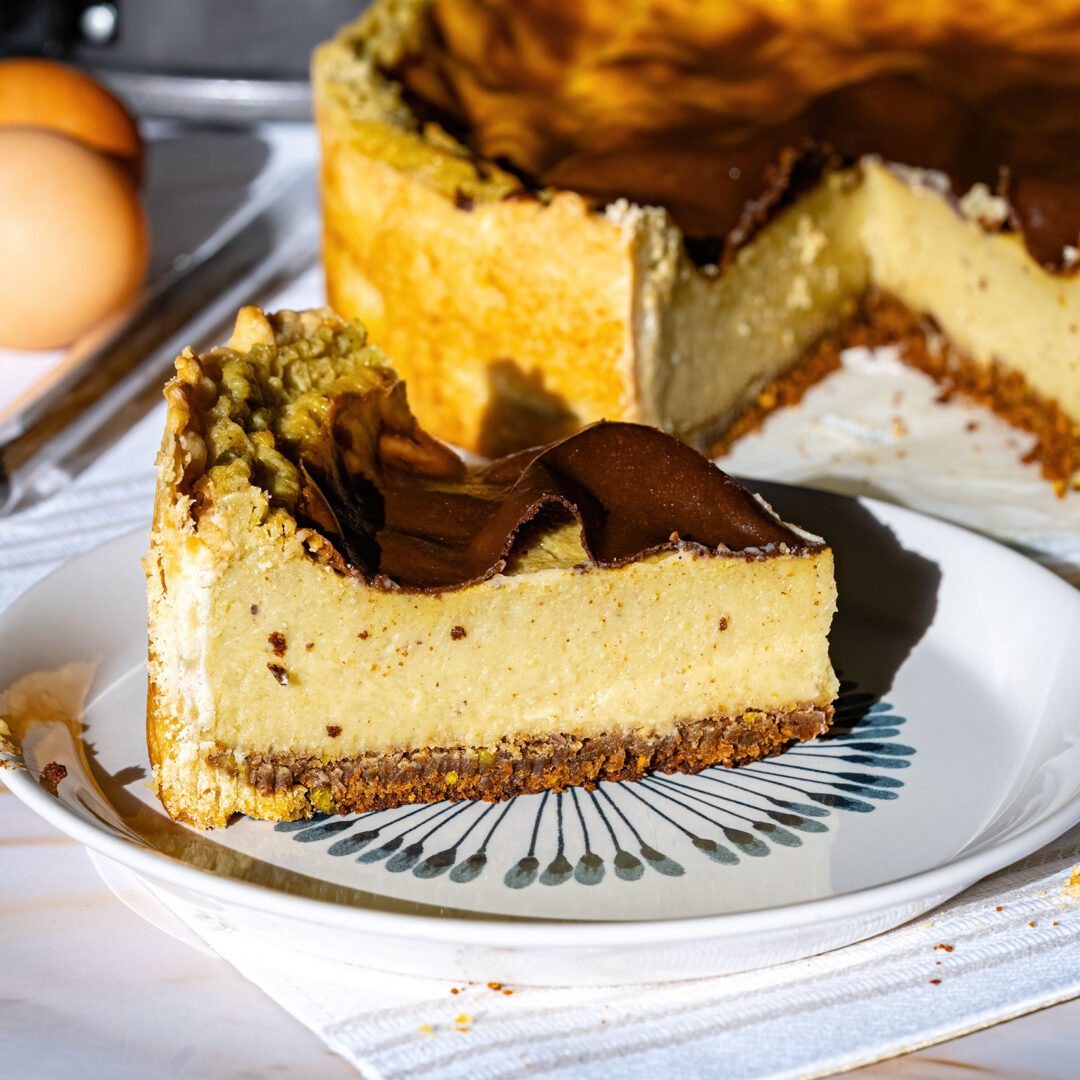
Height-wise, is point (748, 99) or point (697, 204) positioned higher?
point (748, 99)

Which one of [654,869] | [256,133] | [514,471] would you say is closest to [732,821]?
[654,869]

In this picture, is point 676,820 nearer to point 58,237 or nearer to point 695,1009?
point 695,1009

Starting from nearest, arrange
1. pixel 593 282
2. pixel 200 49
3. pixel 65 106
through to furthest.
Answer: pixel 593 282
pixel 65 106
pixel 200 49

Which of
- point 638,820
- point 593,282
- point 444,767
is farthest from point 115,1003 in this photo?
point 593,282

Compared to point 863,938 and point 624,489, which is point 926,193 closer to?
point 624,489

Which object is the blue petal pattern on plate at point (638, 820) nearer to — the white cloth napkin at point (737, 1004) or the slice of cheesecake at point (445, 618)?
the slice of cheesecake at point (445, 618)

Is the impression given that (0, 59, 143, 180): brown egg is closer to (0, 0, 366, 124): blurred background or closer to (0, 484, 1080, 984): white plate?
(0, 0, 366, 124): blurred background
